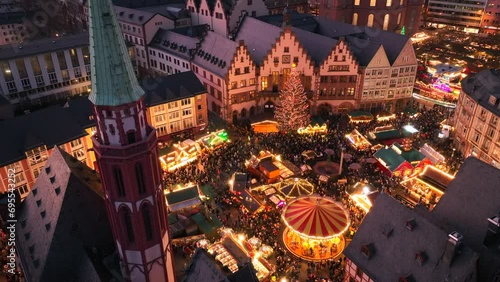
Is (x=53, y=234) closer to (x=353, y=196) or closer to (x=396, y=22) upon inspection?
(x=353, y=196)

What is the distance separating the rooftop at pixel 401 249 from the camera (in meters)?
30.4

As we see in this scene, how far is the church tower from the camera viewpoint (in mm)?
21875

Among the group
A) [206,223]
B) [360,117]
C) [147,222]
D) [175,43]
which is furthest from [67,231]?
[175,43]

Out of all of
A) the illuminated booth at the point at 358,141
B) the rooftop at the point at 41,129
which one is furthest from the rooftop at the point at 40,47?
the illuminated booth at the point at 358,141

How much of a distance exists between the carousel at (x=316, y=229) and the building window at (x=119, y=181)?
22.1 metres

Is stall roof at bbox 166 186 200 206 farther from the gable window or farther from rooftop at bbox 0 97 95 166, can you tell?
the gable window

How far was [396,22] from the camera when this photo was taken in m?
114

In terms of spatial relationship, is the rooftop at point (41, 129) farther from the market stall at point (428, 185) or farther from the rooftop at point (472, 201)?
the rooftop at point (472, 201)

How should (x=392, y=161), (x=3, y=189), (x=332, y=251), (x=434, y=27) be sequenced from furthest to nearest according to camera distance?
(x=434, y=27) → (x=392, y=161) → (x=3, y=189) → (x=332, y=251)

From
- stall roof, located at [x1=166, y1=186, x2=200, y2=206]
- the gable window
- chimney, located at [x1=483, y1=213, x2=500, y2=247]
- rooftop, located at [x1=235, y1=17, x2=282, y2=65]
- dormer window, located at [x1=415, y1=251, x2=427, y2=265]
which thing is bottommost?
stall roof, located at [x1=166, y1=186, x2=200, y2=206]

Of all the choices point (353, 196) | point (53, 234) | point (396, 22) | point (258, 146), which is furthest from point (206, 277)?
point (396, 22)

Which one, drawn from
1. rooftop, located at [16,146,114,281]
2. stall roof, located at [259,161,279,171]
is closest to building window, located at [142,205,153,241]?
rooftop, located at [16,146,114,281]

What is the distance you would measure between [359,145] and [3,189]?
160 ft

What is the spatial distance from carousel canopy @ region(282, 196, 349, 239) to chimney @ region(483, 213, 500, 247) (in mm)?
13599
